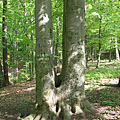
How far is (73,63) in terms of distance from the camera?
3.87 metres

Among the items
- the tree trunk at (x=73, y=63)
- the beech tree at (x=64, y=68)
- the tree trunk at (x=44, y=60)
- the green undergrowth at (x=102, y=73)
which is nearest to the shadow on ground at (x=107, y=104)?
the beech tree at (x=64, y=68)

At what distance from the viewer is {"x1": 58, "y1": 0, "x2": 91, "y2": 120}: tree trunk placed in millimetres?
3803

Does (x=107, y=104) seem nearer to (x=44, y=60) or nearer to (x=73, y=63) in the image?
(x=73, y=63)

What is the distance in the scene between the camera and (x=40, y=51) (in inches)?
143

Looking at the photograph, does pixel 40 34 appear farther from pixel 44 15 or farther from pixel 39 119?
pixel 39 119

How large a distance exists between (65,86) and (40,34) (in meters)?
1.82

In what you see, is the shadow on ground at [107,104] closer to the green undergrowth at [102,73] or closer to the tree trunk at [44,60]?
the tree trunk at [44,60]

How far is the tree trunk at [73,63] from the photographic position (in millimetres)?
3803

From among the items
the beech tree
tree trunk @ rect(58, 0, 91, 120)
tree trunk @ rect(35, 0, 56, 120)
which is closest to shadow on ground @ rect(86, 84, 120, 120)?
the beech tree

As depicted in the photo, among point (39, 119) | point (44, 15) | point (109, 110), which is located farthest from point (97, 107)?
point (44, 15)

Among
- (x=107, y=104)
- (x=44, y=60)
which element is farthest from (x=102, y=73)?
(x=44, y=60)

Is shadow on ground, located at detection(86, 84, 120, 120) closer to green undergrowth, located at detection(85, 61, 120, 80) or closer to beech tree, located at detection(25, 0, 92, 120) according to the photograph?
beech tree, located at detection(25, 0, 92, 120)

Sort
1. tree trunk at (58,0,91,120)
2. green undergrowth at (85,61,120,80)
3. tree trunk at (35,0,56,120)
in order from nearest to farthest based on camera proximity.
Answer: tree trunk at (35,0,56,120), tree trunk at (58,0,91,120), green undergrowth at (85,61,120,80)

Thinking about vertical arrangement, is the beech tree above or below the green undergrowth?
above
